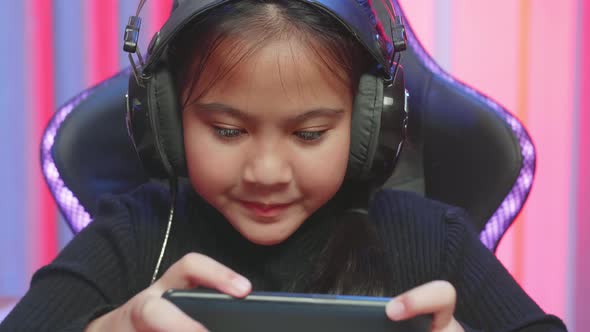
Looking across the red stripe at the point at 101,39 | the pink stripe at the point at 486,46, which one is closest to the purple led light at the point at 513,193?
the pink stripe at the point at 486,46

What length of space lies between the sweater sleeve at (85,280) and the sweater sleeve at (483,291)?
14.2 inches

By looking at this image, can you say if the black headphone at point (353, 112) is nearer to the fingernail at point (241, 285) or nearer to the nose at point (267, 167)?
the nose at point (267, 167)

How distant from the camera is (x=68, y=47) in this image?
163 cm

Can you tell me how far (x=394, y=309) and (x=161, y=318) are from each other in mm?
176

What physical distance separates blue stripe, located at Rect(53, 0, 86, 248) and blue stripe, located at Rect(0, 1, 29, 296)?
82mm

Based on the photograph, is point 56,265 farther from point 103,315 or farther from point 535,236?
point 535,236

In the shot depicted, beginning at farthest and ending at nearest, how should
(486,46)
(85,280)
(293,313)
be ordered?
(486,46) → (85,280) → (293,313)

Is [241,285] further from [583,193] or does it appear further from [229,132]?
[583,193]

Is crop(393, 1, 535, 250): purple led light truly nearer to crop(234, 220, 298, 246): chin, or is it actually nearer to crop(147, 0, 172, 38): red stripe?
crop(234, 220, 298, 246): chin

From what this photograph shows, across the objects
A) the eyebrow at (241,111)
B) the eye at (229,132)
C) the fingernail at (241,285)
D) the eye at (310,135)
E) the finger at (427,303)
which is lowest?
the finger at (427,303)

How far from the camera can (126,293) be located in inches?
30.4

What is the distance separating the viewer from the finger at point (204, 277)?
50 centimetres

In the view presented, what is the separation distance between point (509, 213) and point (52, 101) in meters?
1.19

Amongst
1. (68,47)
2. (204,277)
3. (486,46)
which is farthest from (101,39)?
(204,277)
